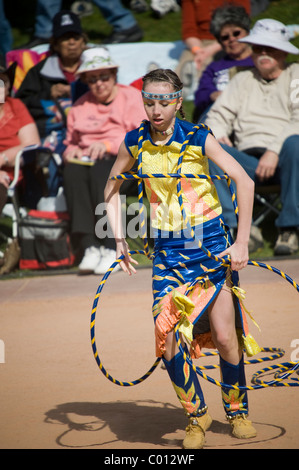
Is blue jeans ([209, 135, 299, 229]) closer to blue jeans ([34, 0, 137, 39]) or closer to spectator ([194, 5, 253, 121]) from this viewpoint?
spectator ([194, 5, 253, 121])

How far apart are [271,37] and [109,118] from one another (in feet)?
5.74

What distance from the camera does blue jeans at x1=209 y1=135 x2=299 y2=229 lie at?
6812mm

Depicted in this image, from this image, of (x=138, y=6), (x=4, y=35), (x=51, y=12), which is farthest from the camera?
(x=138, y=6)

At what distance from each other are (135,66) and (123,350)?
6167 mm

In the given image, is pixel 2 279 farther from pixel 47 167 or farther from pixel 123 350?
pixel 123 350

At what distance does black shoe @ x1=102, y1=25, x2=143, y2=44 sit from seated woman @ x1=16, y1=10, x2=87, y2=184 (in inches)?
101

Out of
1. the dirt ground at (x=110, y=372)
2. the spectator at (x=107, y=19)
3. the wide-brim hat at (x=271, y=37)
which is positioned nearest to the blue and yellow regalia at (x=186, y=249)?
the dirt ground at (x=110, y=372)

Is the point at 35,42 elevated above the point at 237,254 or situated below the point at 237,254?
above

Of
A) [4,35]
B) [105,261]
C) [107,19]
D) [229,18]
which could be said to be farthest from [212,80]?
[4,35]

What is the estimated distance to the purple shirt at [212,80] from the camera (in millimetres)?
7898

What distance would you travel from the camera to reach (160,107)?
3.41 metres

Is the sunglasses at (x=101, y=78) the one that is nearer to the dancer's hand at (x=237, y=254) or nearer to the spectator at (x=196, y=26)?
the spectator at (x=196, y=26)

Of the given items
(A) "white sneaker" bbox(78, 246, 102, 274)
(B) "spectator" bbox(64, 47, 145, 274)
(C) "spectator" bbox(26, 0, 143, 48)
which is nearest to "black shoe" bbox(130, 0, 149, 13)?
(C) "spectator" bbox(26, 0, 143, 48)

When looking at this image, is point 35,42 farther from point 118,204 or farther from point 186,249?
point 186,249
